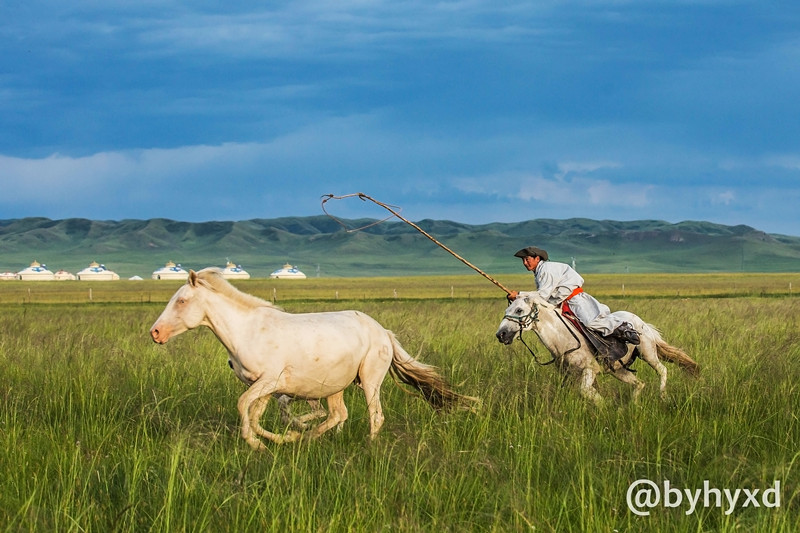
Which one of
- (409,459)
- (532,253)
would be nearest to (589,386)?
(532,253)

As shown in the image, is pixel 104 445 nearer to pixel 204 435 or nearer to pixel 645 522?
pixel 204 435

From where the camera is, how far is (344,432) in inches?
325

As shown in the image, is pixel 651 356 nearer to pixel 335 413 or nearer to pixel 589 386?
pixel 589 386

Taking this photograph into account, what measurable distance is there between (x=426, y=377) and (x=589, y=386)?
2.02m

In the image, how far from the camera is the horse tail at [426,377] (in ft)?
29.0

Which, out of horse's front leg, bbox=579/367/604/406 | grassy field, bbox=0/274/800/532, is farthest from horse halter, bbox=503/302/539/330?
horse's front leg, bbox=579/367/604/406

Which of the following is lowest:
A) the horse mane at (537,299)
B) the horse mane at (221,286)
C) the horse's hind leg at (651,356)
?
the horse's hind leg at (651,356)

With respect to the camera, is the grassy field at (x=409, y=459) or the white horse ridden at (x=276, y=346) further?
the white horse ridden at (x=276, y=346)

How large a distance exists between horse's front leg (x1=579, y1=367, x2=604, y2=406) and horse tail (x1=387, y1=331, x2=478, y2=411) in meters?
1.43

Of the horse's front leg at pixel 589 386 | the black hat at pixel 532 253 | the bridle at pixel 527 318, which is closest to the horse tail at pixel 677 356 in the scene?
the horse's front leg at pixel 589 386

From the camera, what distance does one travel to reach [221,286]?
8.01m

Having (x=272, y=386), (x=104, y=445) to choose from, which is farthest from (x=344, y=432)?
(x=104, y=445)

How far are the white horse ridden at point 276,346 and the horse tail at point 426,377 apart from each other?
0.41 metres

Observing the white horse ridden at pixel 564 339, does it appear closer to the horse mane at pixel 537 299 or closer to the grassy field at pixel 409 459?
the horse mane at pixel 537 299
